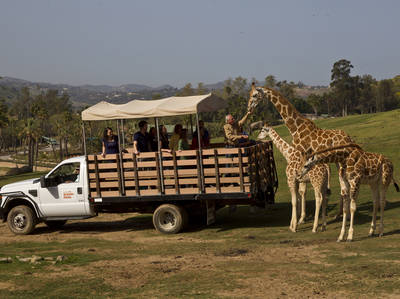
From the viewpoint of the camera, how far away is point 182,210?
14.1m

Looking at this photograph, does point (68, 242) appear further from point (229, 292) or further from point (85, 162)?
point (229, 292)

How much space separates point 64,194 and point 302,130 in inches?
267

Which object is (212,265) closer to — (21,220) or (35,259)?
(35,259)

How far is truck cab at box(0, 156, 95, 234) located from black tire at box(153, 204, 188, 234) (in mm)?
1956

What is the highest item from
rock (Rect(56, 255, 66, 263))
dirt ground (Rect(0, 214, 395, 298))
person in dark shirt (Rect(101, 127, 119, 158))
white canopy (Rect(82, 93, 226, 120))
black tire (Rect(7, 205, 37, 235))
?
white canopy (Rect(82, 93, 226, 120))

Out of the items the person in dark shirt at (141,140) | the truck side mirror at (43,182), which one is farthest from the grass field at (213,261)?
the person in dark shirt at (141,140)

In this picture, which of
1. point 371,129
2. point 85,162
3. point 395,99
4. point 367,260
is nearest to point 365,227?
point 367,260

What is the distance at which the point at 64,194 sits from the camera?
1488 cm

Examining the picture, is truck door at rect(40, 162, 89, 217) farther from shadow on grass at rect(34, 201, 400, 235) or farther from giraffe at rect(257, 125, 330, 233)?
giraffe at rect(257, 125, 330, 233)

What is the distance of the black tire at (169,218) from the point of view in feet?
46.1

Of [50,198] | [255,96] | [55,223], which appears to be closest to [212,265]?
[255,96]

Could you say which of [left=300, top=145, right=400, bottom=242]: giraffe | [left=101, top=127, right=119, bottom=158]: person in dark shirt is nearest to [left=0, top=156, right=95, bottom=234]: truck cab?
[left=101, top=127, right=119, bottom=158]: person in dark shirt

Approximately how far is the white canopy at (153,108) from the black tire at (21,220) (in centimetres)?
332

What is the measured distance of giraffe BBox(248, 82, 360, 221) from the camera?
13.5 m
